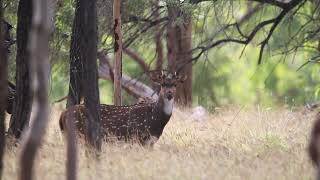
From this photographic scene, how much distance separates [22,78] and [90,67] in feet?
6.27

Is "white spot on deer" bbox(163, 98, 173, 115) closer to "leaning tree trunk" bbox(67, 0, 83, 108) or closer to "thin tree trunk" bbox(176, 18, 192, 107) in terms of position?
"leaning tree trunk" bbox(67, 0, 83, 108)

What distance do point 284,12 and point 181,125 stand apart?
4.05 meters

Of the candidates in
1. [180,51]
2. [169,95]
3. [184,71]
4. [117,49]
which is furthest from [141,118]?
[180,51]

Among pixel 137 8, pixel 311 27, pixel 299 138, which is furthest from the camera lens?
pixel 311 27

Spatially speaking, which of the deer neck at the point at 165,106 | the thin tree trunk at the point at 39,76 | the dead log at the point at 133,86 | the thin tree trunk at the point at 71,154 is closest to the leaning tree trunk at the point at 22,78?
the deer neck at the point at 165,106

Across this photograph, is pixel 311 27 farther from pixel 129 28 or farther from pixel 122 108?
pixel 122 108

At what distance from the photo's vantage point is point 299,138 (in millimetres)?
11828

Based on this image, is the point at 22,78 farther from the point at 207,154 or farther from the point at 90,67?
the point at 207,154

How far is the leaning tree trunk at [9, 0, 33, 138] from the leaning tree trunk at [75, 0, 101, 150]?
1596 millimetres

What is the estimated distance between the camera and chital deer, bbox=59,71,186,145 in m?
11.9

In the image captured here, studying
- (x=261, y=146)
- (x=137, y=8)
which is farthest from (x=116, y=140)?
(x=137, y=8)

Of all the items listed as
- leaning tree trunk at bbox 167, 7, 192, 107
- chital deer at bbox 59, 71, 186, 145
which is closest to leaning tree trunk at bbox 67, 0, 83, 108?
chital deer at bbox 59, 71, 186, 145

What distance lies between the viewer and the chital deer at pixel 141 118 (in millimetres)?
11922

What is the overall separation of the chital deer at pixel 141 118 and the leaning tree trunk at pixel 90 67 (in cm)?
196
